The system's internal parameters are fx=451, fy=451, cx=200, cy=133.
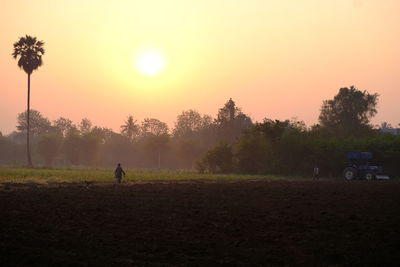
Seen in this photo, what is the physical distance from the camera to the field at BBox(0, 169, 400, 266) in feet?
35.8

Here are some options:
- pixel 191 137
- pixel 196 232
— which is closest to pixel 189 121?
pixel 191 137

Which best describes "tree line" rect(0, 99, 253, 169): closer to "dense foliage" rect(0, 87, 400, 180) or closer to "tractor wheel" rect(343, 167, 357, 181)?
"dense foliage" rect(0, 87, 400, 180)

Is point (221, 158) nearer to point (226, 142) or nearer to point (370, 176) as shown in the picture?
point (226, 142)

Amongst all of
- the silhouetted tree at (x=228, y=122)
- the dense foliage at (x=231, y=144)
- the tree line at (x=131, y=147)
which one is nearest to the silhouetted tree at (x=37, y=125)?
the dense foliage at (x=231, y=144)

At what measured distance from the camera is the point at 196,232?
1433 centimetres

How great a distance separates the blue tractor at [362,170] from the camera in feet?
154

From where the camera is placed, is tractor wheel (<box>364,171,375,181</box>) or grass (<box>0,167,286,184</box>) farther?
tractor wheel (<box>364,171,375,181</box>)

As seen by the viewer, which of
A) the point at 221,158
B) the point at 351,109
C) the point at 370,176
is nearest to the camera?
the point at 370,176

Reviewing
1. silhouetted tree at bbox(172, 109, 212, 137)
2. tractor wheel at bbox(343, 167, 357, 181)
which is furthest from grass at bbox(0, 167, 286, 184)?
silhouetted tree at bbox(172, 109, 212, 137)

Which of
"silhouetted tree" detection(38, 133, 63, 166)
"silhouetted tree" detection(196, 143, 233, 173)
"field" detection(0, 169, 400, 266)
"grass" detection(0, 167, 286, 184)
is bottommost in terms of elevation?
"field" detection(0, 169, 400, 266)

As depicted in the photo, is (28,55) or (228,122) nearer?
(28,55)

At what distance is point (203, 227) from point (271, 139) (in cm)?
5035

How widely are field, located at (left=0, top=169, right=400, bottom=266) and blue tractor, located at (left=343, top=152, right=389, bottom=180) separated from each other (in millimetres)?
25013

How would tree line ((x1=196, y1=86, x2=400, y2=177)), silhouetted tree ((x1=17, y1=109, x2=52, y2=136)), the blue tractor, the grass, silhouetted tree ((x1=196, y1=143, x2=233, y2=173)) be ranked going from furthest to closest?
silhouetted tree ((x1=17, y1=109, x2=52, y2=136)) → silhouetted tree ((x1=196, y1=143, x2=233, y2=173)) → tree line ((x1=196, y1=86, x2=400, y2=177)) → the blue tractor → the grass
